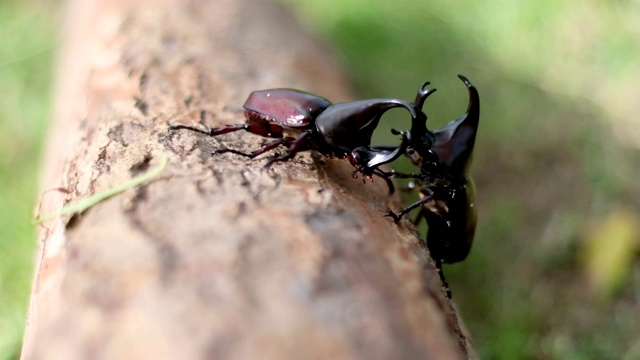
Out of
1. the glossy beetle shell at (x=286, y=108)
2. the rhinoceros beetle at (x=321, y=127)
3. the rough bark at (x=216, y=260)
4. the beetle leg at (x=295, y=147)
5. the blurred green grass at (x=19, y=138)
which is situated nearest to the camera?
the rough bark at (x=216, y=260)

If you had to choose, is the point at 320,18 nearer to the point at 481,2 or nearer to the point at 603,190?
the point at 481,2

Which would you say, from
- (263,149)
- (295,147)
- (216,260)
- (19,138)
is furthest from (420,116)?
(19,138)

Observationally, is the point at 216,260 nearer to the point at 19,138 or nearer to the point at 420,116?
the point at 420,116

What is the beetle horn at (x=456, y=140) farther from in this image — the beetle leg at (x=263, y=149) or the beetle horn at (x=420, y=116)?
the beetle leg at (x=263, y=149)

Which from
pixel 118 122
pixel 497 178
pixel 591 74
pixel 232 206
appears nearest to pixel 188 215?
pixel 232 206

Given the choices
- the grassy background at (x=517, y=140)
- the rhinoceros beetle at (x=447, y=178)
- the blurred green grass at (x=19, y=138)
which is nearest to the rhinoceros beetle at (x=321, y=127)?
the rhinoceros beetle at (x=447, y=178)

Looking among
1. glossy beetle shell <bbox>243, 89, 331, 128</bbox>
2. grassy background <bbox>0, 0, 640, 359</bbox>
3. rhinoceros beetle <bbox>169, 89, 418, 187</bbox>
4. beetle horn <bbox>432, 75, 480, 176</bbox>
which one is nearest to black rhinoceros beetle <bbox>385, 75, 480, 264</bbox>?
beetle horn <bbox>432, 75, 480, 176</bbox>
